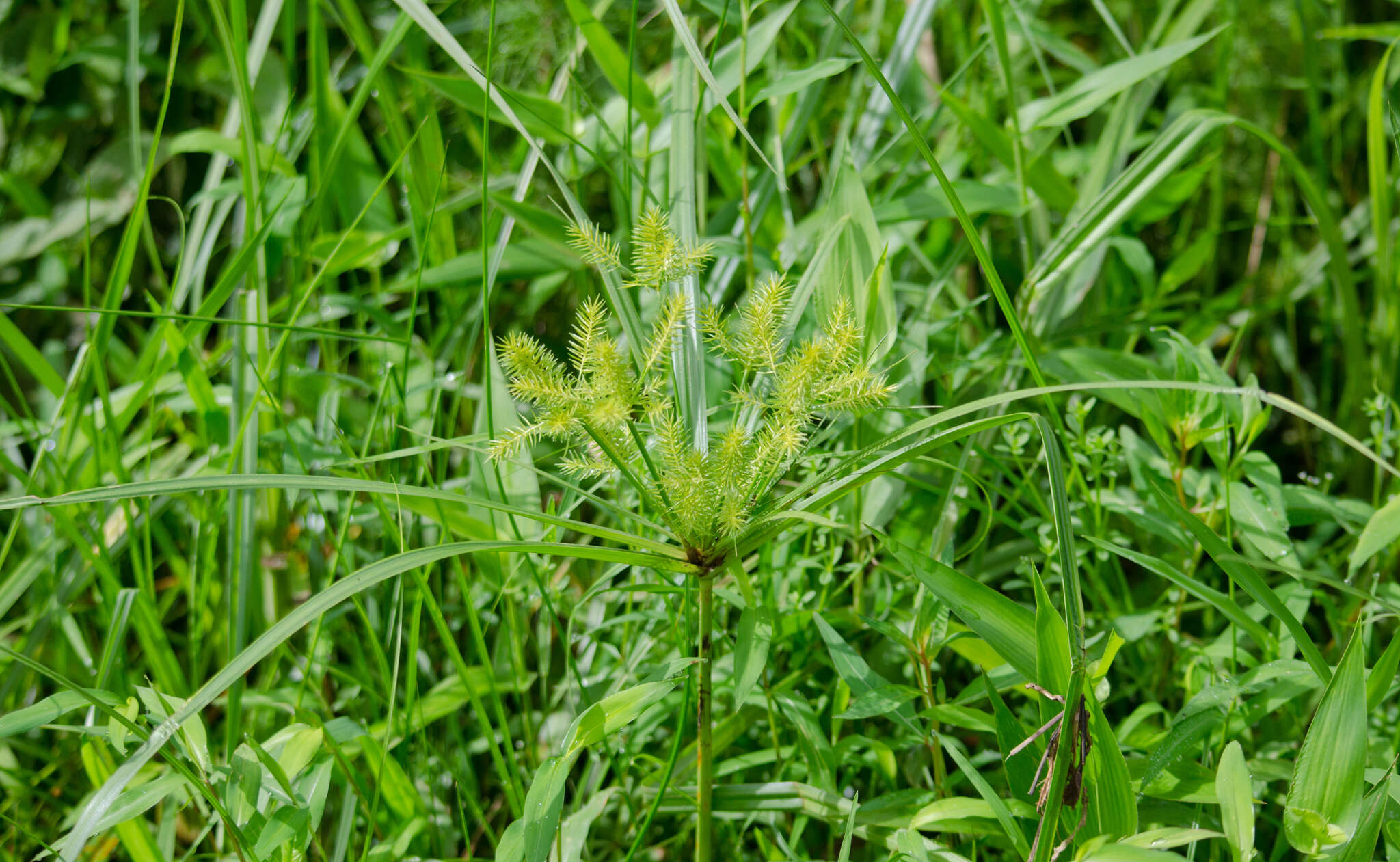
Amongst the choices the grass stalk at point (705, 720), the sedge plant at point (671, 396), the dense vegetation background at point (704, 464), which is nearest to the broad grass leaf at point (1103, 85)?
the dense vegetation background at point (704, 464)

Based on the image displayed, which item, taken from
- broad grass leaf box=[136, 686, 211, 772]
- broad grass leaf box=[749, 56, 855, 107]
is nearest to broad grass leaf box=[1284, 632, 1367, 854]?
broad grass leaf box=[749, 56, 855, 107]

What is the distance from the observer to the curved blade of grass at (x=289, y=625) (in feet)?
1.62

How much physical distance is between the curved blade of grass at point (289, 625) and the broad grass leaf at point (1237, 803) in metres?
0.32

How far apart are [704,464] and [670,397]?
0.28ft

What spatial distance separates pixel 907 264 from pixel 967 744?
509mm

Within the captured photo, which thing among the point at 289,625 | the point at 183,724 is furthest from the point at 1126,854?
the point at 183,724

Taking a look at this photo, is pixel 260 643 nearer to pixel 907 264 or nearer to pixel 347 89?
pixel 907 264

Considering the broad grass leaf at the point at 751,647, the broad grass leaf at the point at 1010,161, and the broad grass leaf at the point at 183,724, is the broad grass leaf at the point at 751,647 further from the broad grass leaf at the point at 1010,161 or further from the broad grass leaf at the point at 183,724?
the broad grass leaf at the point at 1010,161

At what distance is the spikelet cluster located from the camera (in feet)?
1.80

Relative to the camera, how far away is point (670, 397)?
0.61 meters

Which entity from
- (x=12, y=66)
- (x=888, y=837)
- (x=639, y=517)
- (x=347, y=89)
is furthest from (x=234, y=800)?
(x=12, y=66)

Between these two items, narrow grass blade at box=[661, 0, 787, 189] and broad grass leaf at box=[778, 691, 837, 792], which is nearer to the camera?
narrow grass blade at box=[661, 0, 787, 189]

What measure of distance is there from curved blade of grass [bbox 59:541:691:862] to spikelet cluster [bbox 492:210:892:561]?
53 millimetres

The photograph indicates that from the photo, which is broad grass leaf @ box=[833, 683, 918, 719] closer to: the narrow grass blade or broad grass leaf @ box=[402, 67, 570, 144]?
the narrow grass blade
